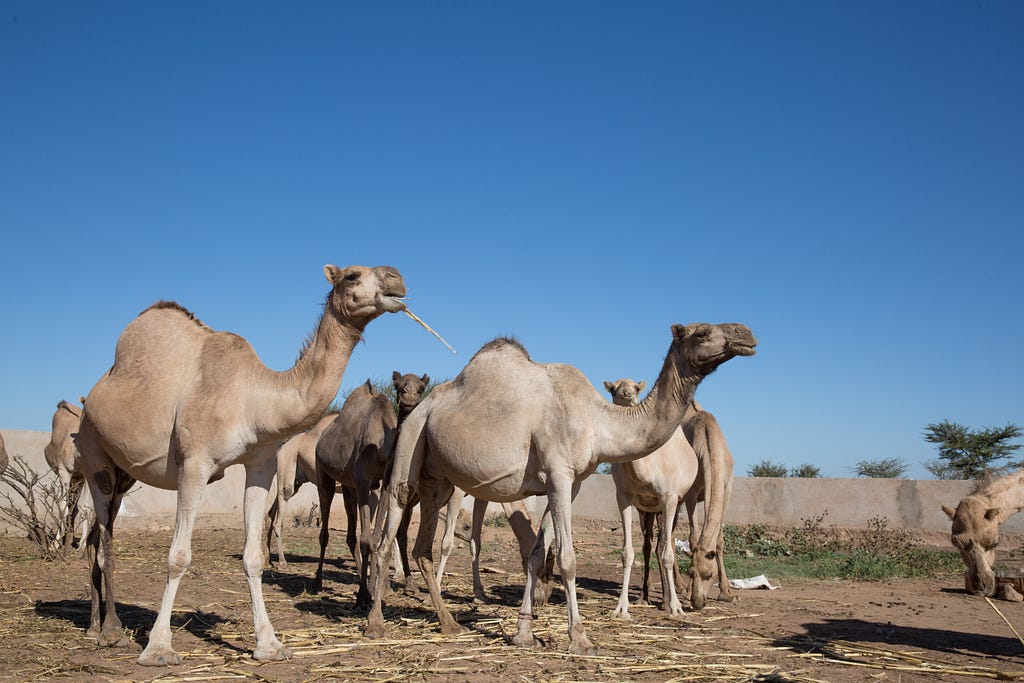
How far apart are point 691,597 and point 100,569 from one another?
22.9 feet

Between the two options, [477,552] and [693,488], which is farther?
[693,488]

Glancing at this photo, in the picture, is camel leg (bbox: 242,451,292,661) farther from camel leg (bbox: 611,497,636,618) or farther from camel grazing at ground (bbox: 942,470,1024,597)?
camel grazing at ground (bbox: 942,470,1024,597)

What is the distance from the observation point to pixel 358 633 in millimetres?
8109

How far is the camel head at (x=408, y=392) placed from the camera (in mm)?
9531

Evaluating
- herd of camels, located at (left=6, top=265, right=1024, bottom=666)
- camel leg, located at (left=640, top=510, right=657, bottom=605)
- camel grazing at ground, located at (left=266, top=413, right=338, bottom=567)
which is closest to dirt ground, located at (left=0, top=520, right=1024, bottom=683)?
herd of camels, located at (left=6, top=265, right=1024, bottom=666)

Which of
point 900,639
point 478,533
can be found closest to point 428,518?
point 478,533

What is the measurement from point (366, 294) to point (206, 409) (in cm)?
174

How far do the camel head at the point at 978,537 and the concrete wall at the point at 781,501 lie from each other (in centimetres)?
842

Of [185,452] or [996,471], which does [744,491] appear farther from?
[185,452]

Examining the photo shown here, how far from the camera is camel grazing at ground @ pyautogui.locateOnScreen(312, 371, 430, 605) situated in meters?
9.84

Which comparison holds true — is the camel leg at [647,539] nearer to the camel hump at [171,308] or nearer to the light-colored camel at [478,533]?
the light-colored camel at [478,533]

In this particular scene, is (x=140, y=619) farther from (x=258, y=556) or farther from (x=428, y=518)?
(x=428, y=518)

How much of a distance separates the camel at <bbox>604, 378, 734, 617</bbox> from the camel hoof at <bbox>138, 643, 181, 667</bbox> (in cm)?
514

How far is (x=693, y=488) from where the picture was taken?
1198cm
